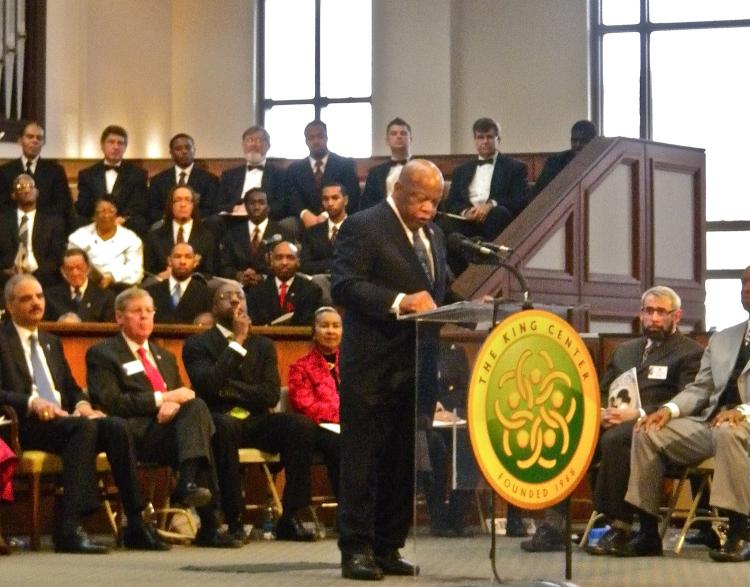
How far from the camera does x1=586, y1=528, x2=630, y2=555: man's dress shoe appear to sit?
7.37 metres

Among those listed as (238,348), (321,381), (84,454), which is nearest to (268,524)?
(321,381)

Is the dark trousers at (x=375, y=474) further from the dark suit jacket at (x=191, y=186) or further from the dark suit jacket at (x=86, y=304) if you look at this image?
the dark suit jacket at (x=191, y=186)

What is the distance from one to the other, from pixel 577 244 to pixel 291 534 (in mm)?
3470

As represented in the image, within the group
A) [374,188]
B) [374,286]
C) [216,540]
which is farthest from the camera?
[374,188]

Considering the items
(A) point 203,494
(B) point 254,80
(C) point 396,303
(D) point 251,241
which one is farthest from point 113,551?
(B) point 254,80

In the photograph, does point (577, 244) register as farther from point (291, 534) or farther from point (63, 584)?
point (63, 584)

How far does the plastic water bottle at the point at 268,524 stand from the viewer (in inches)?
329

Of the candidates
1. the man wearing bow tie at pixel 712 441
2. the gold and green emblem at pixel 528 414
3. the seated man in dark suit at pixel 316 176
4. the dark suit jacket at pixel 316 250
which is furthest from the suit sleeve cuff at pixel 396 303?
the seated man in dark suit at pixel 316 176

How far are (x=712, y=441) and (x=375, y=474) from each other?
2.06 m

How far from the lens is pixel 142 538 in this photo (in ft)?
25.2

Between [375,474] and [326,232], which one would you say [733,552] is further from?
[326,232]

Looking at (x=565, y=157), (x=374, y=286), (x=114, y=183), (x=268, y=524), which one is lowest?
(x=268, y=524)

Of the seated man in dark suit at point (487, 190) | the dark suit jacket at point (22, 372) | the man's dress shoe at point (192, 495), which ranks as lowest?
the man's dress shoe at point (192, 495)

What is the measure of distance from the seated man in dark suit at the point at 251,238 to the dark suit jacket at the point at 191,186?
2.38ft
